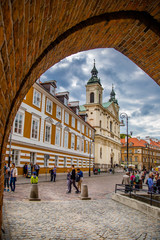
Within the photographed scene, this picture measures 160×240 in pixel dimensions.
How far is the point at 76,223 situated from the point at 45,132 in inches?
811

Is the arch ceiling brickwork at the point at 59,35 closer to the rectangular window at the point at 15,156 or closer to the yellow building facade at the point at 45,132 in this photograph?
the yellow building facade at the point at 45,132

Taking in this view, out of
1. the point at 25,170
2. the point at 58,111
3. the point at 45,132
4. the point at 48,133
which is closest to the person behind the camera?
the point at 25,170

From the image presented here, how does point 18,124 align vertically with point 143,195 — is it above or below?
above

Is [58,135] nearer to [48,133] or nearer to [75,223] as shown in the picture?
[48,133]

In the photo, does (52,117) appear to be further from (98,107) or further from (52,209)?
(98,107)

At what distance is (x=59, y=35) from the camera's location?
3.67m

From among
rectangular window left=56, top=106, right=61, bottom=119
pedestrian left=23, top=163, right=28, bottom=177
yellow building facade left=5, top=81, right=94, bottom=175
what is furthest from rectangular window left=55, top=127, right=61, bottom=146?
pedestrian left=23, top=163, right=28, bottom=177

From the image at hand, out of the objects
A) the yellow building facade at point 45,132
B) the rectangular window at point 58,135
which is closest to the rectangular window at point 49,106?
the yellow building facade at point 45,132

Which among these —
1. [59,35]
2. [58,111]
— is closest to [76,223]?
[59,35]

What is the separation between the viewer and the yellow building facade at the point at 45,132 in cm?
2095

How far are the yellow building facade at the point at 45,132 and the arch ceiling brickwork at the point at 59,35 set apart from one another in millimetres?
15588

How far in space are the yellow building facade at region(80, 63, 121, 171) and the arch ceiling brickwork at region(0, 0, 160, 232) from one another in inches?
1991

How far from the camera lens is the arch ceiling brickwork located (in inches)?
72.3

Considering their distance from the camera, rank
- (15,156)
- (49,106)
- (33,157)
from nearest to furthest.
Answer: (15,156) < (33,157) < (49,106)
